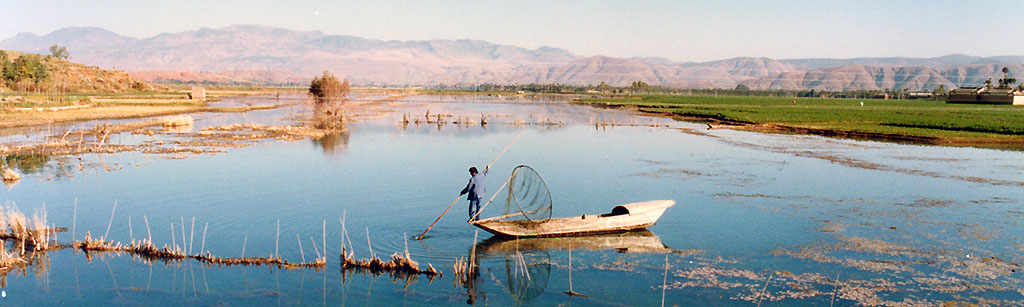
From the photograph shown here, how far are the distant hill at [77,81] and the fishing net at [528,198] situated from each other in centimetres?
6482

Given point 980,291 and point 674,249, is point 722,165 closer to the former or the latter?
point 674,249

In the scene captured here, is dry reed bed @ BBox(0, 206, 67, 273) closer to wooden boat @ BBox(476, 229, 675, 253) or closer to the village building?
wooden boat @ BBox(476, 229, 675, 253)

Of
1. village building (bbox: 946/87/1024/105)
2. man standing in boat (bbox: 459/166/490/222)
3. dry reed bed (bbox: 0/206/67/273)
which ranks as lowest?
dry reed bed (bbox: 0/206/67/273)

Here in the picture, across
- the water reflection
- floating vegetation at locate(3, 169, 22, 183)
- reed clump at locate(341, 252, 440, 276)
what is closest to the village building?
the water reflection

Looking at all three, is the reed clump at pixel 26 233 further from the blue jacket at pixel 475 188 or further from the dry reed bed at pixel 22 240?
the blue jacket at pixel 475 188

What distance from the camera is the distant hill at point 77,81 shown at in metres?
67.6

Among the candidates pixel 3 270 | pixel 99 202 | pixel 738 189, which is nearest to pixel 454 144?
pixel 738 189

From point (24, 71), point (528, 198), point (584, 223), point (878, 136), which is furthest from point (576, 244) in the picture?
point (24, 71)

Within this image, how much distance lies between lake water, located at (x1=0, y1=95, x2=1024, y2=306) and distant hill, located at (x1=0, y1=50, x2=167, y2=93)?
5180 centimetres

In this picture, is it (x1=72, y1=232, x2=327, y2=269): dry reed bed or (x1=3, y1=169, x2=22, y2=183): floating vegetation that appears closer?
(x1=72, y1=232, x2=327, y2=269): dry reed bed

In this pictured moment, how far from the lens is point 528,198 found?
14750mm

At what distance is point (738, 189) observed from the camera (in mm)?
20359

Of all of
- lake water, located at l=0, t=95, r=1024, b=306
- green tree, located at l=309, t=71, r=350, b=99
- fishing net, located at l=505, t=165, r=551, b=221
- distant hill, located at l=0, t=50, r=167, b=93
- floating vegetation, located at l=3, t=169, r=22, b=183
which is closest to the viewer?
lake water, located at l=0, t=95, r=1024, b=306

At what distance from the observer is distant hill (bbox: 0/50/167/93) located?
2660 inches
